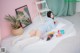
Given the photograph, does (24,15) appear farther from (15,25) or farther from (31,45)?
(31,45)

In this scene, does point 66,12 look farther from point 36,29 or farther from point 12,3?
point 12,3

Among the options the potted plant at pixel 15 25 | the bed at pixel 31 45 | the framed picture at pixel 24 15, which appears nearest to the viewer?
the bed at pixel 31 45

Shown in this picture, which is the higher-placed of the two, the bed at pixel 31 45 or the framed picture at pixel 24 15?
the framed picture at pixel 24 15

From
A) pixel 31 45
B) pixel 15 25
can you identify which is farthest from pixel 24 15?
pixel 31 45

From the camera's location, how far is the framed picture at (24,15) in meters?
2.47

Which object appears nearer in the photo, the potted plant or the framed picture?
the potted plant

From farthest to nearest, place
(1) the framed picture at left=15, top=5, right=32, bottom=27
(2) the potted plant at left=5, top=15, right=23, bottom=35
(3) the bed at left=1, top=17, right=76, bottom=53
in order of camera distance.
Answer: (1) the framed picture at left=15, top=5, right=32, bottom=27 → (2) the potted plant at left=5, top=15, right=23, bottom=35 → (3) the bed at left=1, top=17, right=76, bottom=53

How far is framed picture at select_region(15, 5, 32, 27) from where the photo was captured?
2.47 metres

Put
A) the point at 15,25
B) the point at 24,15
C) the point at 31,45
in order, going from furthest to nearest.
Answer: the point at 24,15 → the point at 15,25 → the point at 31,45

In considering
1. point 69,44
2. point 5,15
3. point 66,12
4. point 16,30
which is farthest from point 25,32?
point 66,12

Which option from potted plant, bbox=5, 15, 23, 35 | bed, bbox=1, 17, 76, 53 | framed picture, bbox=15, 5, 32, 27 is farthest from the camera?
framed picture, bbox=15, 5, 32, 27

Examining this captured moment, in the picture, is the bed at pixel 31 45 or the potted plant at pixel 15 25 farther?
the potted plant at pixel 15 25

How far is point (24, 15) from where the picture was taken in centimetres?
254

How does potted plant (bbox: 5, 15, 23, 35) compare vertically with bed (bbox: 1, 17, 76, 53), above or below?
above
